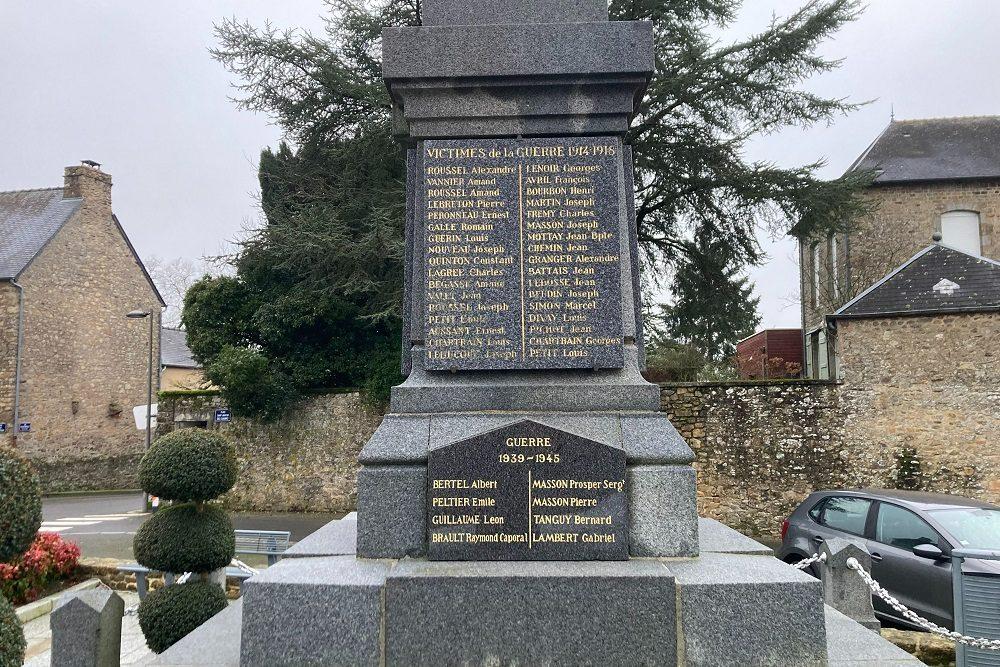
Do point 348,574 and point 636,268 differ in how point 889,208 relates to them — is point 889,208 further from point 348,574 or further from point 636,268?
point 348,574

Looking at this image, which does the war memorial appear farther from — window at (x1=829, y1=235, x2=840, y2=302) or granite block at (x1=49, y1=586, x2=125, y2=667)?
window at (x1=829, y1=235, x2=840, y2=302)

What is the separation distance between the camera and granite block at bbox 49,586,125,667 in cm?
396

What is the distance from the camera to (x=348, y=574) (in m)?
4.02

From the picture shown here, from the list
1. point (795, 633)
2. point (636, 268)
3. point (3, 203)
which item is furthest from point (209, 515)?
point (3, 203)

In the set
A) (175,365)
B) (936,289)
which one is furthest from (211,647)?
(175,365)

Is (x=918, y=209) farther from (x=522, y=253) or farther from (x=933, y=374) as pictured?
(x=522, y=253)

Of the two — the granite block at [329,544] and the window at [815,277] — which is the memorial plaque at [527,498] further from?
the window at [815,277]

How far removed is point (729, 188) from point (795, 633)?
1550 centimetres

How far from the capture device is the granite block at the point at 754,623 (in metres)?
3.76

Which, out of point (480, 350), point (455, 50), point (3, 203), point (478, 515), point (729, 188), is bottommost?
point (478, 515)

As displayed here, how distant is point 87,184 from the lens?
30.3 meters

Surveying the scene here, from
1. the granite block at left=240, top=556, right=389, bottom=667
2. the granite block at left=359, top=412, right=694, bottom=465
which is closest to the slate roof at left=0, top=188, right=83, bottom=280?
the granite block at left=359, top=412, right=694, bottom=465

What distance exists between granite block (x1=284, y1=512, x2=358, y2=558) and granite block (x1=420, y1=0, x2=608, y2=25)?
377 cm

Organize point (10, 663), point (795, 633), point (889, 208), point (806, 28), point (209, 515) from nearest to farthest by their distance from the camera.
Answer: point (10, 663)
point (795, 633)
point (209, 515)
point (806, 28)
point (889, 208)
